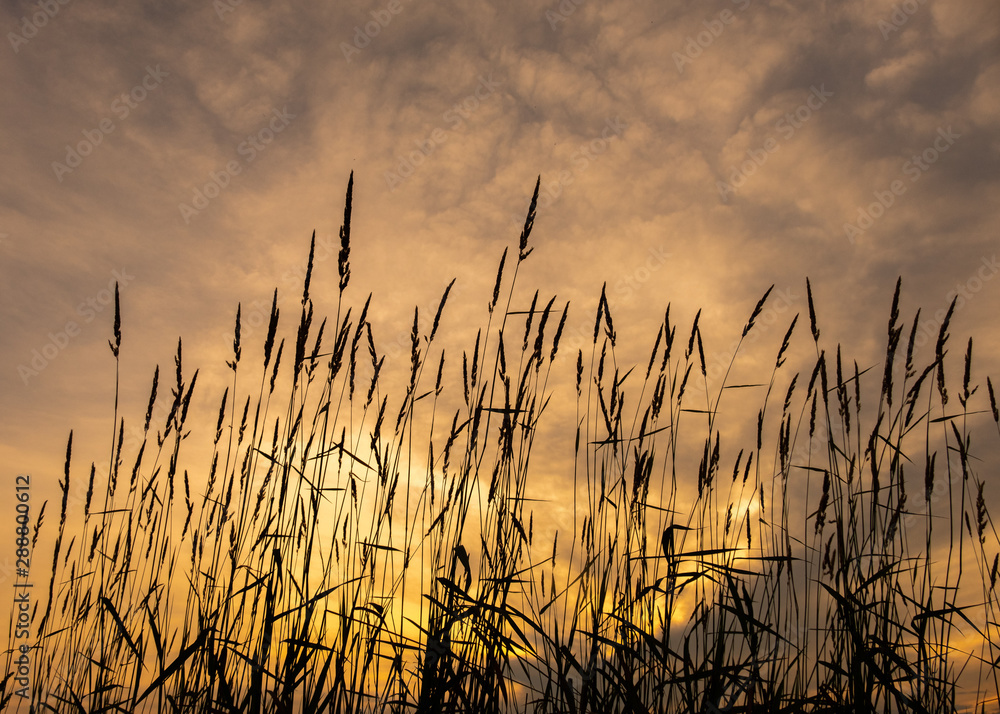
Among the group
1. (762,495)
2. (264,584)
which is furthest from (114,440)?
(762,495)

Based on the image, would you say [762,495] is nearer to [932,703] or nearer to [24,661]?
[932,703]

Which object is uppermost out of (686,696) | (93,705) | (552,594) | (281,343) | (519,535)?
(281,343)

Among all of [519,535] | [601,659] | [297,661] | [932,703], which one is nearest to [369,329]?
[519,535]

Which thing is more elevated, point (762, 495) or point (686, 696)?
point (762, 495)

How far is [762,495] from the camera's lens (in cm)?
318

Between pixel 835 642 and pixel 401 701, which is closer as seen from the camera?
pixel 401 701

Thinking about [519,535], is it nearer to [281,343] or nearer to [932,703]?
[281,343]

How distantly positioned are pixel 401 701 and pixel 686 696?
832mm

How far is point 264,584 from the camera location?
2205 millimetres

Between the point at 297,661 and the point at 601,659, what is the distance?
2.92 ft

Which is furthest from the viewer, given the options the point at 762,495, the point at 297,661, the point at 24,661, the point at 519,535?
the point at 762,495

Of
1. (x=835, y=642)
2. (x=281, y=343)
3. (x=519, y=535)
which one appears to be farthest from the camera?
(x=281, y=343)

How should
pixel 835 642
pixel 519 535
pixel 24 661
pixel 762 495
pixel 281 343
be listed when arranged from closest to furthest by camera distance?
pixel 519 535
pixel 835 642
pixel 281 343
pixel 24 661
pixel 762 495

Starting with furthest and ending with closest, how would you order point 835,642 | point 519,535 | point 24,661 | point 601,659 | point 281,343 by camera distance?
point 24,661 < point 281,343 < point 835,642 < point 519,535 < point 601,659
